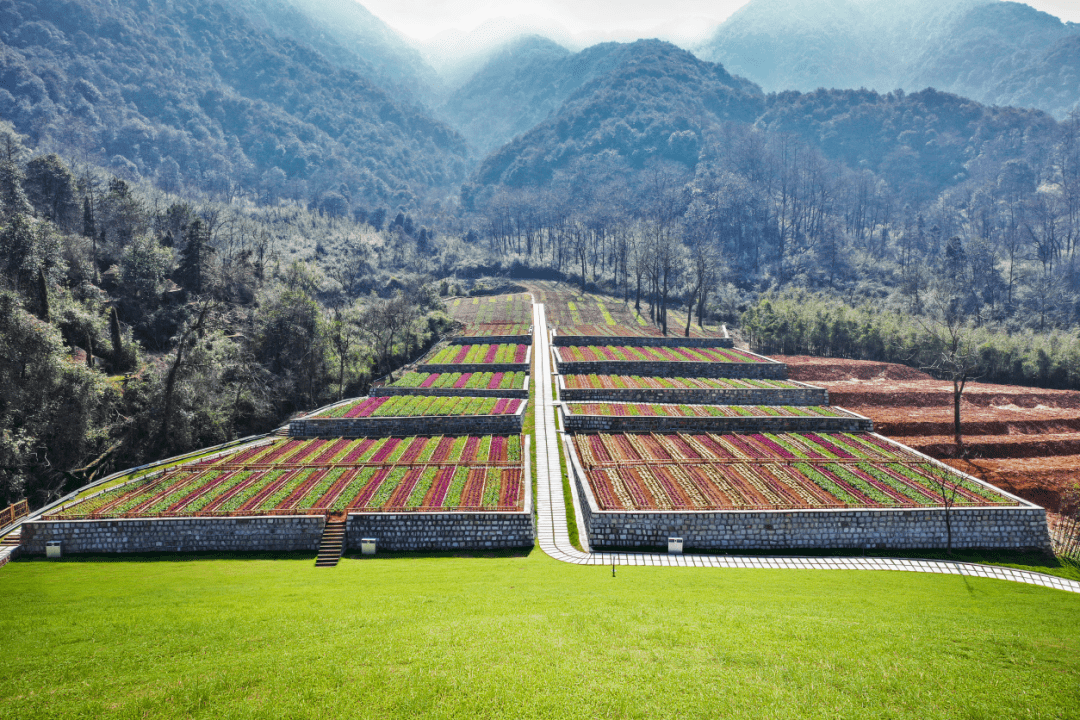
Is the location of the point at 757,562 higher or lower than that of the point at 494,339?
lower

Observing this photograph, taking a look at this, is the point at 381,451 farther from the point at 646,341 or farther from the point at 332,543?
the point at 646,341

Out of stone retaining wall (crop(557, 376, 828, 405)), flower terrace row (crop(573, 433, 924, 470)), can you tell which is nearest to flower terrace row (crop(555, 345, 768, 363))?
stone retaining wall (crop(557, 376, 828, 405))

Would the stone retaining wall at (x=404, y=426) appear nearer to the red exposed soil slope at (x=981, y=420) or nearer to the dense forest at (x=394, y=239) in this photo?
the dense forest at (x=394, y=239)

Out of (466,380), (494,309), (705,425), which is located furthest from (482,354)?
(705,425)

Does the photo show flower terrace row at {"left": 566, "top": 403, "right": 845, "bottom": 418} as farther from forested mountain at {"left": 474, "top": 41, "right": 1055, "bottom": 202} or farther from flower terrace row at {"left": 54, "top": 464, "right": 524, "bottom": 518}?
forested mountain at {"left": 474, "top": 41, "right": 1055, "bottom": 202}

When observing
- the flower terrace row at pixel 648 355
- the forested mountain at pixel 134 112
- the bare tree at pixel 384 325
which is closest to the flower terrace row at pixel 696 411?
the flower terrace row at pixel 648 355

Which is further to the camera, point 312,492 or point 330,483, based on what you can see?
point 330,483
